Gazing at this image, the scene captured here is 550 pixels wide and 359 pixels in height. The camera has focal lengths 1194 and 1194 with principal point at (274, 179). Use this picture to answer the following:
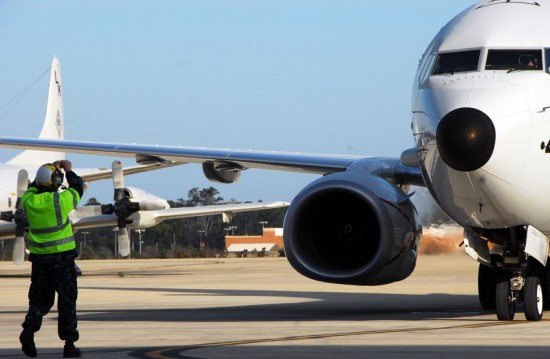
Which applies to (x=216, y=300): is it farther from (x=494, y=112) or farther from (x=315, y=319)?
(x=494, y=112)

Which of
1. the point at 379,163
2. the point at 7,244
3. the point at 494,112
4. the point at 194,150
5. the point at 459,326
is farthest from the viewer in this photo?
the point at 7,244

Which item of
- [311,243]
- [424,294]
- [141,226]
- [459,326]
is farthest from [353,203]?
[141,226]

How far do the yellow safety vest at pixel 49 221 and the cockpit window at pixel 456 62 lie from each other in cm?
506

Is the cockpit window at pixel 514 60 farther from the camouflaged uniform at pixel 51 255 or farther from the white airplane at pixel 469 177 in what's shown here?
the camouflaged uniform at pixel 51 255

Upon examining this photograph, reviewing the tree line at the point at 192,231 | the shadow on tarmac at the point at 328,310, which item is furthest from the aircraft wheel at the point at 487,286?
the tree line at the point at 192,231

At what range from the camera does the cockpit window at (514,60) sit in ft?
46.9

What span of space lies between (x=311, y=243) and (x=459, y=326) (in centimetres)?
270

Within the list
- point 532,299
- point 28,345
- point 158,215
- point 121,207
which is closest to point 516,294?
point 532,299

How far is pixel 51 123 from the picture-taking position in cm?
5184

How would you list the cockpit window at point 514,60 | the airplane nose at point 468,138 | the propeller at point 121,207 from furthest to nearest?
the propeller at point 121,207 → the cockpit window at point 514,60 → the airplane nose at point 468,138

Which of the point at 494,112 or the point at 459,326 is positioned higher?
the point at 494,112

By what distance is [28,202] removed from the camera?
12219 mm

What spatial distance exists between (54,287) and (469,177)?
490cm

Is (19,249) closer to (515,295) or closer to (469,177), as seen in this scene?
(515,295)
